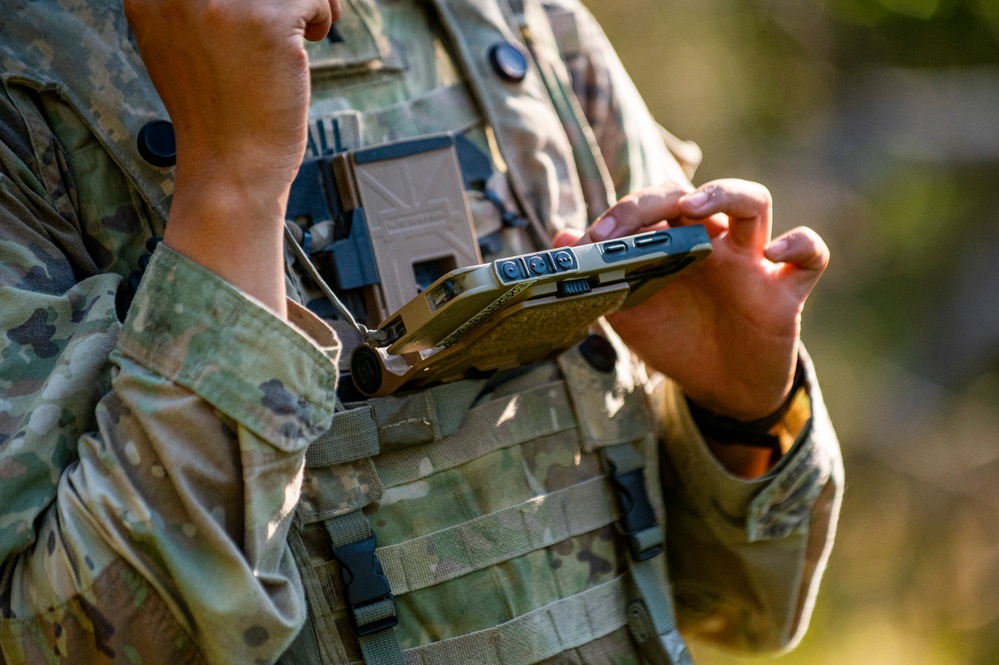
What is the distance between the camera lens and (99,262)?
1551 mm

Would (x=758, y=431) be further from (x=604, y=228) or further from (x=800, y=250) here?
(x=604, y=228)

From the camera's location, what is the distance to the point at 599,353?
6.11ft

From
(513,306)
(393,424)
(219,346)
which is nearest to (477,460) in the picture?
(393,424)

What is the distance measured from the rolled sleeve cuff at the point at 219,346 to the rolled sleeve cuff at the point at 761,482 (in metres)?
0.90

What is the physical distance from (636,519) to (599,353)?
0.31m

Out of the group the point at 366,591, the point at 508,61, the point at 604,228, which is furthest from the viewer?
the point at 508,61

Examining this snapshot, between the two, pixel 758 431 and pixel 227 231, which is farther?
pixel 758 431

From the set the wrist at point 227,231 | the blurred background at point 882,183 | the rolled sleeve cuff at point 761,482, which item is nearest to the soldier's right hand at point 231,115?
the wrist at point 227,231

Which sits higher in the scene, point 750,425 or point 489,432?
point 489,432

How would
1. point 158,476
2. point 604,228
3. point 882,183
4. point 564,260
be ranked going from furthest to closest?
point 882,183 < point 604,228 < point 564,260 < point 158,476

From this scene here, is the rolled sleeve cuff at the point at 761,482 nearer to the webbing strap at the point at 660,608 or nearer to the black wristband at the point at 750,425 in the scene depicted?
the black wristband at the point at 750,425

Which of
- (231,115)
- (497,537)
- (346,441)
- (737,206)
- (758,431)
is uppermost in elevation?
(231,115)

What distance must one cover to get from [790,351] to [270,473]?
998mm

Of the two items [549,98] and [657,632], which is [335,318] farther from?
[657,632]
